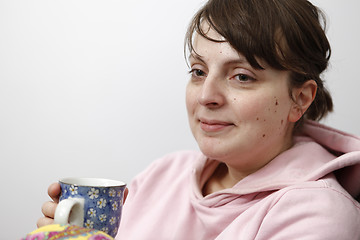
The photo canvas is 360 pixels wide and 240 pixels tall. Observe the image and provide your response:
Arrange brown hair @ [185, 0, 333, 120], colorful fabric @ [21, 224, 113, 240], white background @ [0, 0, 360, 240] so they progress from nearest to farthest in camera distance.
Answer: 1. colorful fabric @ [21, 224, 113, 240]
2. brown hair @ [185, 0, 333, 120]
3. white background @ [0, 0, 360, 240]

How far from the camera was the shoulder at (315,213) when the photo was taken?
0.80 meters

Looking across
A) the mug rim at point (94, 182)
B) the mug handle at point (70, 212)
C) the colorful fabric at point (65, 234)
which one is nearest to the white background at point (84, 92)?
the mug rim at point (94, 182)

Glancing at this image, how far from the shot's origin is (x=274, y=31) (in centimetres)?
93

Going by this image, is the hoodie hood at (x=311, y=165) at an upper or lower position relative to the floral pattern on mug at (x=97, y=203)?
lower

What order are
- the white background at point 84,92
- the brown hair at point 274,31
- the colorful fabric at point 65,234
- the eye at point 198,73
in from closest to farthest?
the colorful fabric at point 65,234 < the brown hair at point 274,31 < the eye at point 198,73 < the white background at point 84,92

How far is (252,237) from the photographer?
0.87 m

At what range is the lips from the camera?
0.97 meters

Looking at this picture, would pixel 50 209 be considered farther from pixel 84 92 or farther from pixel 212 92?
pixel 84 92

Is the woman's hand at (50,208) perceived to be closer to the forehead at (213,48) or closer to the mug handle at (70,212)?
the mug handle at (70,212)

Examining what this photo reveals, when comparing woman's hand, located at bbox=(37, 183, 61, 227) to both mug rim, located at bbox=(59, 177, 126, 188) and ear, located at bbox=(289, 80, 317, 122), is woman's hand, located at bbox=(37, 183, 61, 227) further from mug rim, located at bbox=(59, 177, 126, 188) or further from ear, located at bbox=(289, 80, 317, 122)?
ear, located at bbox=(289, 80, 317, 122)

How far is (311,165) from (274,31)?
34cm

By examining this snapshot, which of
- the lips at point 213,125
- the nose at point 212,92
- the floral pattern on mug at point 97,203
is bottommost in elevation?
the floral pattern on mug at point 97,203

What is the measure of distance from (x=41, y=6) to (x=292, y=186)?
4.07 feet

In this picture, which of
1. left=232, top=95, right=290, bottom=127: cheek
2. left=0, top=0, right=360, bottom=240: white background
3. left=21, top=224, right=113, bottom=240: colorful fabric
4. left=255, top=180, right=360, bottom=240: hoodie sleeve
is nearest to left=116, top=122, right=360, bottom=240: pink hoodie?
left=255, top=180, right=360, bottom=240: hoodie sleeve
